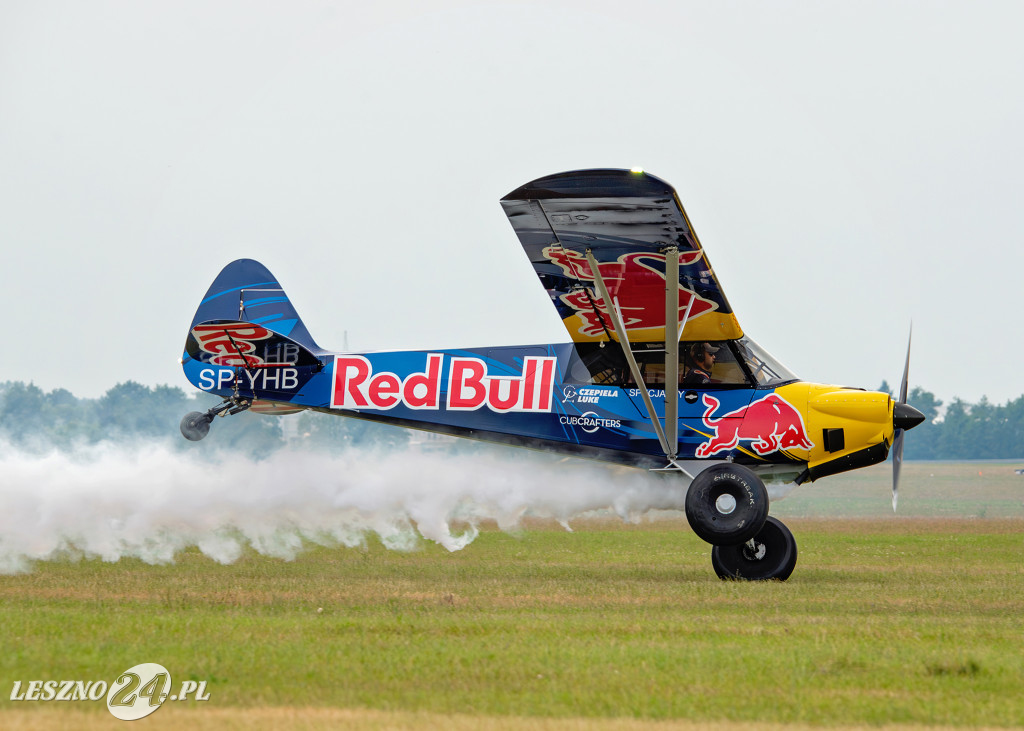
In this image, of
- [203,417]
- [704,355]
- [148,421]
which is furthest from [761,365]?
[148,421]

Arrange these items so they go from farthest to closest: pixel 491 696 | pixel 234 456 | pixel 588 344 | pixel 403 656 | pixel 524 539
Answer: pixel 524 539 → pixel 234 456 → pixel 588 344 → pixel 403 656 → pixel 491 696

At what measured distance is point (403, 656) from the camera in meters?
8.24

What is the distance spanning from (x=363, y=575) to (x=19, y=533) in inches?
165

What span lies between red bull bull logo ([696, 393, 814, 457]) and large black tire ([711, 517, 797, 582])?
1.00m

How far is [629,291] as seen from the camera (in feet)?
44.7

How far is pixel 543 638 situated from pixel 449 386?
6.03 meters

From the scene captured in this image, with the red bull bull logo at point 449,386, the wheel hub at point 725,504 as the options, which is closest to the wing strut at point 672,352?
the wheel hub at point 725,504

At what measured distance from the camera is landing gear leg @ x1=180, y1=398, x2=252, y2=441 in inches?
601

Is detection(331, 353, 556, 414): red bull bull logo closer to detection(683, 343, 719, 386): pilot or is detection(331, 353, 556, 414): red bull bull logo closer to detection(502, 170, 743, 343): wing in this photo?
detection(502, 170, 743, 343): wing

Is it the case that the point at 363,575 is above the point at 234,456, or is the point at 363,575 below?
below

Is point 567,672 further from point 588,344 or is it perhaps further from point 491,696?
point 588,344

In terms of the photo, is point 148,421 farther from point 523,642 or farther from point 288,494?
point 523,642

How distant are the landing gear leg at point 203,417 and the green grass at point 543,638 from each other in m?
1.81

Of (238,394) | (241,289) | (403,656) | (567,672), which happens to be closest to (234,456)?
(238,394)
